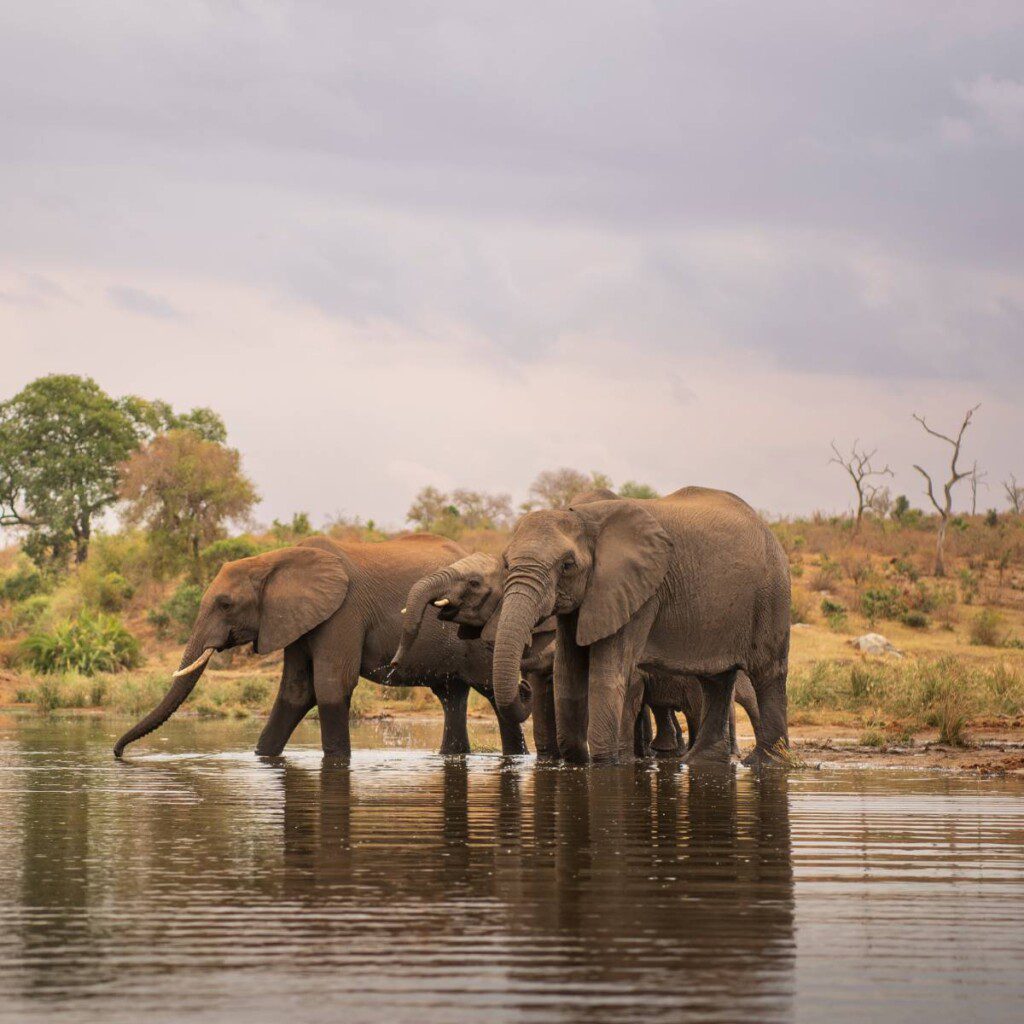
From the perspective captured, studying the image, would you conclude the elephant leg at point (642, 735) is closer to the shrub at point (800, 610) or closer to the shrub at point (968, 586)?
the shrub at point (800, 610)

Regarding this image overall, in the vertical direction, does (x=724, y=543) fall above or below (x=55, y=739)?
above

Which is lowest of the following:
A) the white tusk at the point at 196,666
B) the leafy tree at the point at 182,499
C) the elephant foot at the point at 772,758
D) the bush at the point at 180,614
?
the elephant foot at the point at 772,758

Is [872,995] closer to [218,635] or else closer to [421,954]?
[421,954]

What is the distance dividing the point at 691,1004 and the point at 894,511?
57.1m

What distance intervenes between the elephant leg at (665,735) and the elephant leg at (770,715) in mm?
2553

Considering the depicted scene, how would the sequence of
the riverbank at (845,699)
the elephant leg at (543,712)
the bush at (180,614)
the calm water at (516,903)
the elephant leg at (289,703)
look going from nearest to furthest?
1. the calm water at (516,903)
2. the riverbank at (845,699)
3. the elephant leg at (543,712)
4. the elephant leg at (289,703)
5. the bush at (180,614)

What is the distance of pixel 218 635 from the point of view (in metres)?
17.3

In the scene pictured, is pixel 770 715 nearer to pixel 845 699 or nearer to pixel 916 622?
pixel 845 699

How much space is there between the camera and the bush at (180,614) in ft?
146

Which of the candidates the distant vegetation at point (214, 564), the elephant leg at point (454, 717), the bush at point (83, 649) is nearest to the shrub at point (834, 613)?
the distant vegetation at point (214, 564)

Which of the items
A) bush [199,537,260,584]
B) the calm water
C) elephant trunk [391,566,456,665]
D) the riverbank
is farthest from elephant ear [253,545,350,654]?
bush [199,537,260,584]

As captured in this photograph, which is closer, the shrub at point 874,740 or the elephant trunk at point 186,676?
the shrub at point 874,740

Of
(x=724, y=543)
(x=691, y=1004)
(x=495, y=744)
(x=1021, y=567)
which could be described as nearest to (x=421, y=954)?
(x=691, y=1004)

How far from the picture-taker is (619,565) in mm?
13938
